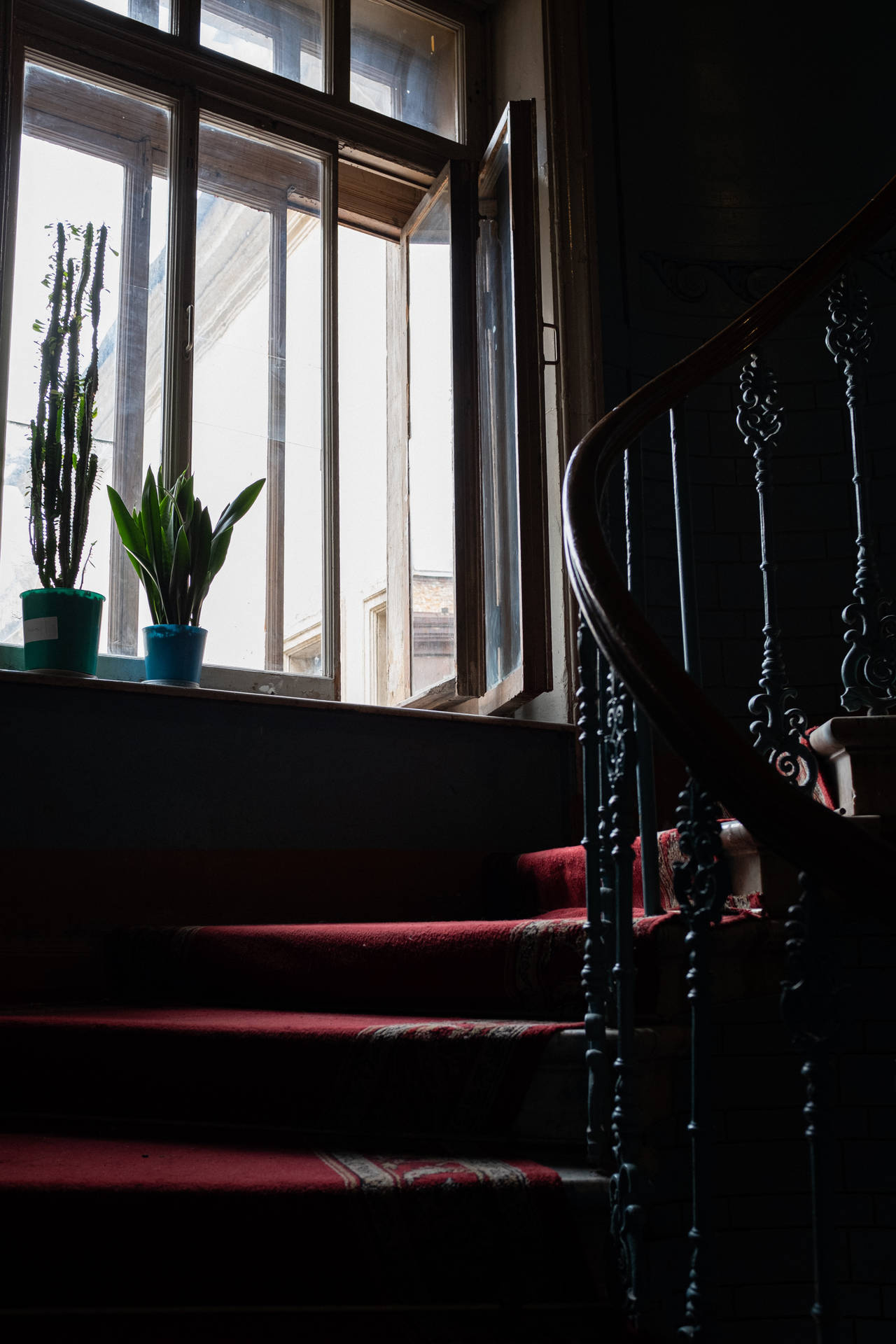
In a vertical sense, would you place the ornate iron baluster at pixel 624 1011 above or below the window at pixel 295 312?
below

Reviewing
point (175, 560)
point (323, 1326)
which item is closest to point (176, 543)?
point (175, 560)

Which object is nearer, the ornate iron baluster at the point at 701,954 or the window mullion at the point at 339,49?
the ornate iron baluster at the point at 701,954

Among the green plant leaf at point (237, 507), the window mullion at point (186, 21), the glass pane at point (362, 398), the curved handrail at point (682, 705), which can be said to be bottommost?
the curved handrail at point (682, 705)

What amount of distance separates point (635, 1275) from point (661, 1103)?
0.99 ft

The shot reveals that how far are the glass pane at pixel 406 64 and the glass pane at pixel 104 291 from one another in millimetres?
741

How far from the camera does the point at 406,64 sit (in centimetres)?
365

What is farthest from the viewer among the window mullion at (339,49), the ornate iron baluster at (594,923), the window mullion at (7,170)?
the window mullion at (339,49)

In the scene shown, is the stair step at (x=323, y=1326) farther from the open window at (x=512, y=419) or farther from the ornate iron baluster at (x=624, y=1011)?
→ the open window at (x=512, y=419)

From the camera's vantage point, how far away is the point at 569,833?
295cm

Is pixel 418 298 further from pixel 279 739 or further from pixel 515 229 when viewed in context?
pixel 279 739

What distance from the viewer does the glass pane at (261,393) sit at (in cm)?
304

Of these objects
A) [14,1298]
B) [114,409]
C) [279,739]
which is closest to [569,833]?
[279,739]

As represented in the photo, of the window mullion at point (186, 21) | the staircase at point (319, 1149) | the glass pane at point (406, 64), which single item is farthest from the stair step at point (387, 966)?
the glass pane at point (406, 64)

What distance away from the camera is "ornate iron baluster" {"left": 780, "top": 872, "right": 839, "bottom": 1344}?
1104 millimetres
